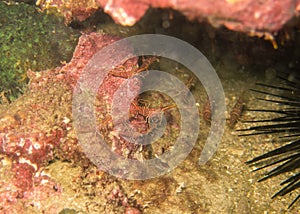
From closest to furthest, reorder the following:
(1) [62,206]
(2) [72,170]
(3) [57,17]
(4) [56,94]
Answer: (1) [62,206], (2) [72,170], (4) [56,94], (3) [57,17]

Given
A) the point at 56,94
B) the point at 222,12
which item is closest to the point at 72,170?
the point at 56,94

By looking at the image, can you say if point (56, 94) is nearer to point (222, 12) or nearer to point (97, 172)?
point (97, 172)

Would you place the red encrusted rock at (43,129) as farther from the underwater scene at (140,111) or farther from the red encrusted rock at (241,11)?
the red encrusted rock at (241,11)


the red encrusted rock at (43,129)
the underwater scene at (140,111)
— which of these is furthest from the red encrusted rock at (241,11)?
the red encrusted rock at (43,129)

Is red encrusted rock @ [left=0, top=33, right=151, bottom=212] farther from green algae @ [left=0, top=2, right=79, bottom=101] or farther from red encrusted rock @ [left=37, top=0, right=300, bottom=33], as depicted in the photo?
red encrusted rock @ [left=37, top=0, right=300, bottom=33]

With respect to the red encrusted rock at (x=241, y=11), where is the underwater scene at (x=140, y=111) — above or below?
below

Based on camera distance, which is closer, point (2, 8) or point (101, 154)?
point (101, 154)

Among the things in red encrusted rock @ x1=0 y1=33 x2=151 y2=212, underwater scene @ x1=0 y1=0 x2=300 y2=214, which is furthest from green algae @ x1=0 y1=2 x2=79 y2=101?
red encrusted rock @ x1=0 y1=33 x2=151 y2=212

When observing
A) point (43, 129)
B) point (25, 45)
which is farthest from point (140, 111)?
point (25, 45)
